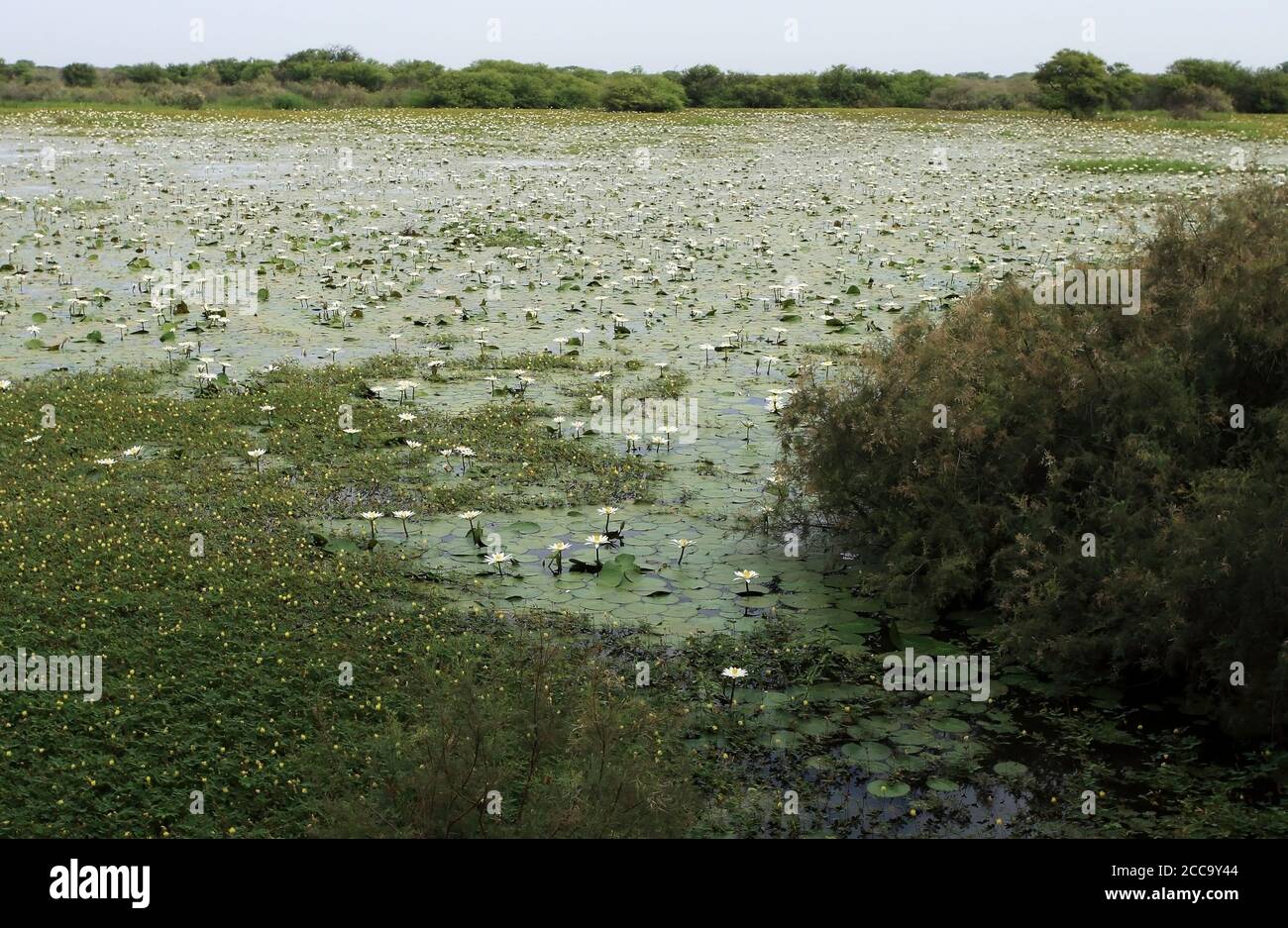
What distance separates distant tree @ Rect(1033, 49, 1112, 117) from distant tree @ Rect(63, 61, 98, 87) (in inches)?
1746

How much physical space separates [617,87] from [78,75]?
26761mm

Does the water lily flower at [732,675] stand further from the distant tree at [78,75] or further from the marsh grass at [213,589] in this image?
the distant tree at [78,75]

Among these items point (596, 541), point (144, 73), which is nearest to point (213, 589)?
point (596, 541)

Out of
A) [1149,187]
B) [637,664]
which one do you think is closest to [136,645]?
[637,664]

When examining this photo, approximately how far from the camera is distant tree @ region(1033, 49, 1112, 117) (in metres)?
47.7

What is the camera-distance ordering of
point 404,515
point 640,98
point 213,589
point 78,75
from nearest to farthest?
point 213,589
point 404,515
point 640,98
point 78,75

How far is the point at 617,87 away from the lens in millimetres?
56531

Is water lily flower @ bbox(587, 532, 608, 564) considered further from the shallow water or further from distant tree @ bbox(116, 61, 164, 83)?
distant tree @ bbox(116, 61, 164, 83)

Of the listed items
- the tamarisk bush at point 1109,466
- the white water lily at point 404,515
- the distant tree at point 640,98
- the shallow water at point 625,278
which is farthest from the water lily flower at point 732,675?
the distant tree at point 640,98

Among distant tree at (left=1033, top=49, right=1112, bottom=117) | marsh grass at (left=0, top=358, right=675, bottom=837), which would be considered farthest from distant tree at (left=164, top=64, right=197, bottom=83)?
marsh grass at (left=0, top=358, right=675, bottom=837)

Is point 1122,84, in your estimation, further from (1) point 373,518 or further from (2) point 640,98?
(1) point 373,518

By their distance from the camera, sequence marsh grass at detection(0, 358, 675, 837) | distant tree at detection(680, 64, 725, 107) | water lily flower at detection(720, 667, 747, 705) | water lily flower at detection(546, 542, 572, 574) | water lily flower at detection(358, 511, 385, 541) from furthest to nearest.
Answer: distant tree at detection(680, 64, 725, 107) < water lily flower at detection(358, 511, 385, 541) < water lily flower at detection(546, 542, 572, 574) < water lily flower at detection(720, 667, 747, 705) < marsh grass at detection(0, 358, 675, 837)

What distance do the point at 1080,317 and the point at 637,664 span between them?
3097 millimetres
